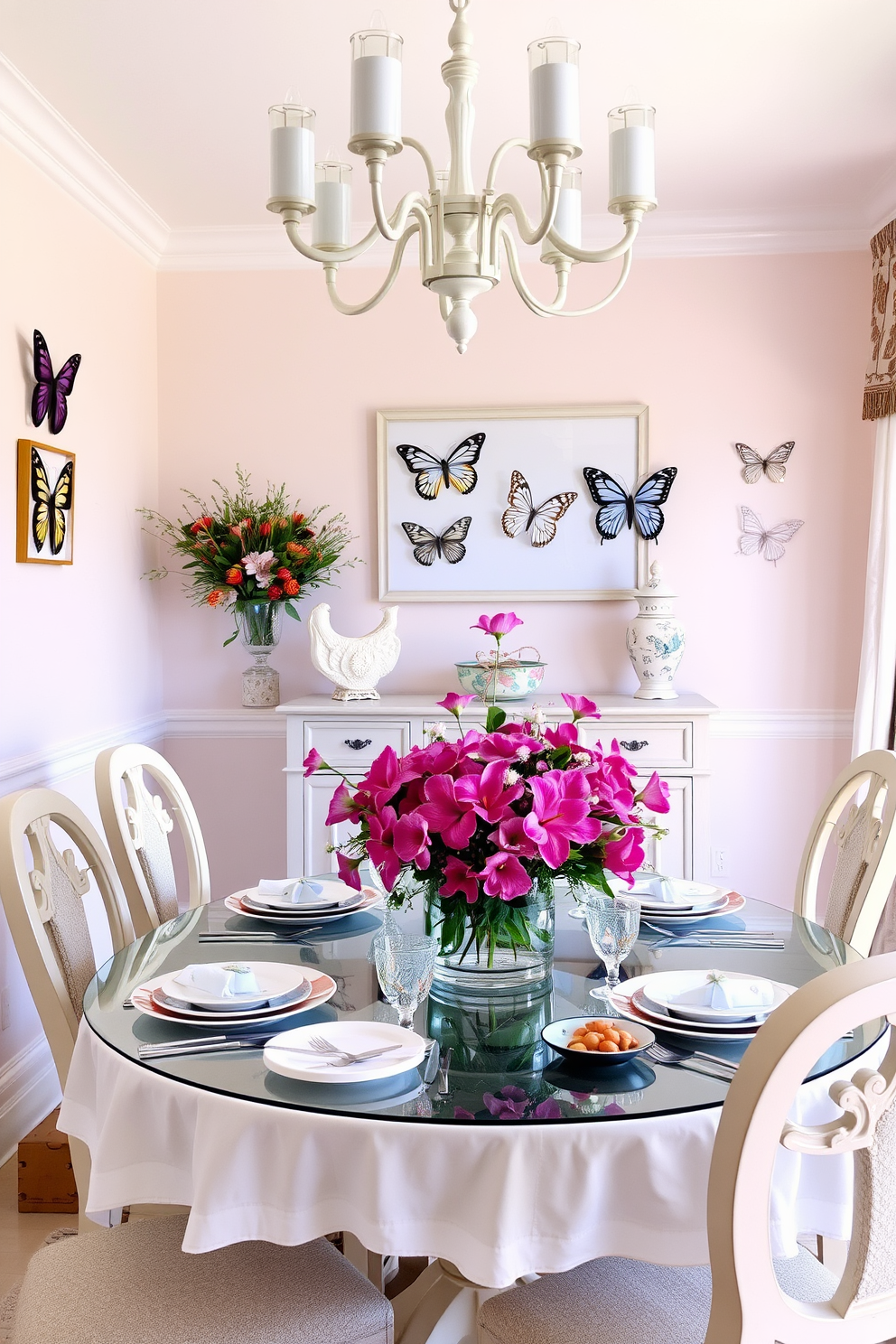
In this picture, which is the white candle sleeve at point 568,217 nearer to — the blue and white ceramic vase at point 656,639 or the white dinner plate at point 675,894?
the white dinner plate at point 675,894

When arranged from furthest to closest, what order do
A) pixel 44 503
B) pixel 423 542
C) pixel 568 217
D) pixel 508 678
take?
pixel 423 542 → pixel 508 678 → pixel 44 503 → pixel 568 217

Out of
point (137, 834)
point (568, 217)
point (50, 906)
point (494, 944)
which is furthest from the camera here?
point (137, 834)

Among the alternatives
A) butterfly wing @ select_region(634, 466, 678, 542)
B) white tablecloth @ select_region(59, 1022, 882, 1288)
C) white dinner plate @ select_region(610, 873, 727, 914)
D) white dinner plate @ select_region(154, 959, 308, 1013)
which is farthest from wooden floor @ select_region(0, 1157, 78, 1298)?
butterfly wing @ select_region(634, 466, 678, 542)

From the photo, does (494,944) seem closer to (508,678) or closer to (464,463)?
(508,678)

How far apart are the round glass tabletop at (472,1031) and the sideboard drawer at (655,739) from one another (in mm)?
1456

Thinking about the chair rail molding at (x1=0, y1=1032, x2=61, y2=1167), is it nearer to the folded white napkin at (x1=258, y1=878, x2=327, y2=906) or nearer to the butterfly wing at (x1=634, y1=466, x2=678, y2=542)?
the folded white napkin at (x1=258, y1=878, x2=327, y2=906)

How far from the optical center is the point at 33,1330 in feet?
4.56

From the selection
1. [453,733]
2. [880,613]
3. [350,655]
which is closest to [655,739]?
[453,733]

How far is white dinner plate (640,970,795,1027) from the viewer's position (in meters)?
1.54

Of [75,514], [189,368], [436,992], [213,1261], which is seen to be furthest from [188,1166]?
[189,368]

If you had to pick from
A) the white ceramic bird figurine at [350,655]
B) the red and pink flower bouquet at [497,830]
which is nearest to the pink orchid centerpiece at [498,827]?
the red and pink flower bouquet at [497,830]

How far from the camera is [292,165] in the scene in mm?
1778

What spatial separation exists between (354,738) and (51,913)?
1.80 meters

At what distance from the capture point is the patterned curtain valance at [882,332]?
3.51 m
